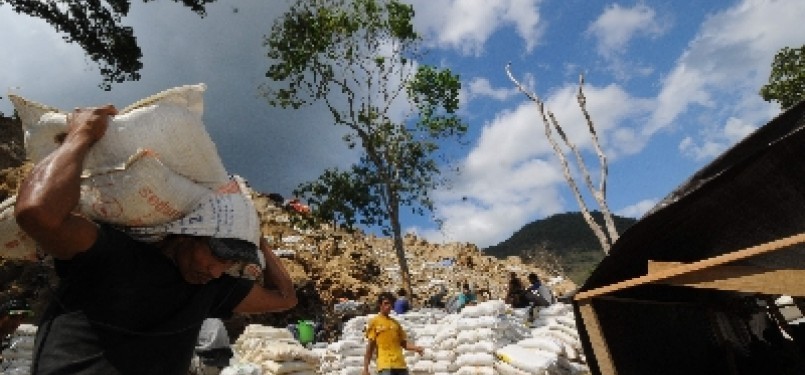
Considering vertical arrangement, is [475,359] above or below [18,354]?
below

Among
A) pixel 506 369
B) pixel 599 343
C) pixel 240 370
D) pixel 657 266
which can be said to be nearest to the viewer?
pixel 657 266

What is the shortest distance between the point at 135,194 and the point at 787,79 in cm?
2742

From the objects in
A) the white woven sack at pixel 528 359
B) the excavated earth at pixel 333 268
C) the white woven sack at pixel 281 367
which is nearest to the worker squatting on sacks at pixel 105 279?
the white woven sack at pixel 528 359

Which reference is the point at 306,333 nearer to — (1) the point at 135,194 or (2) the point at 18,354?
(2) the point at 18,354

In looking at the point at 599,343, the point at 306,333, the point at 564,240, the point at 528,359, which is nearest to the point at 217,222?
the point at 599,343

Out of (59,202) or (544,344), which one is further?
(544,344)

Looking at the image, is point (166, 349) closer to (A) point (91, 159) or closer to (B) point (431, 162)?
(A) point (91, 159)

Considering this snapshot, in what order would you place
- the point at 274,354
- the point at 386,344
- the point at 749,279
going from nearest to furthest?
1. the point at 749,279
2. the point at 386,344
3. the point at 274,354

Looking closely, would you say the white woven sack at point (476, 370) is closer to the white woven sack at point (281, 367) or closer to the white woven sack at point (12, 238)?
the white woven sack at point (281, 367)

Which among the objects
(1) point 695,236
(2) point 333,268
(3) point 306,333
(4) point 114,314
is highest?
(2) point 333,268

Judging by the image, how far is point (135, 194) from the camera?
4.85 ft

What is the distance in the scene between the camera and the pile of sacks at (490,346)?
838 centimetres

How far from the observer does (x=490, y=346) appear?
344 inches

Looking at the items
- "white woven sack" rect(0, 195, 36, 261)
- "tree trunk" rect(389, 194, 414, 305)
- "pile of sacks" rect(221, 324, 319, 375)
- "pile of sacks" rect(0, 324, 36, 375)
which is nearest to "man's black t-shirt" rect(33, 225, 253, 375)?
"white woven sack" rect(0, 195, 36, 261)
